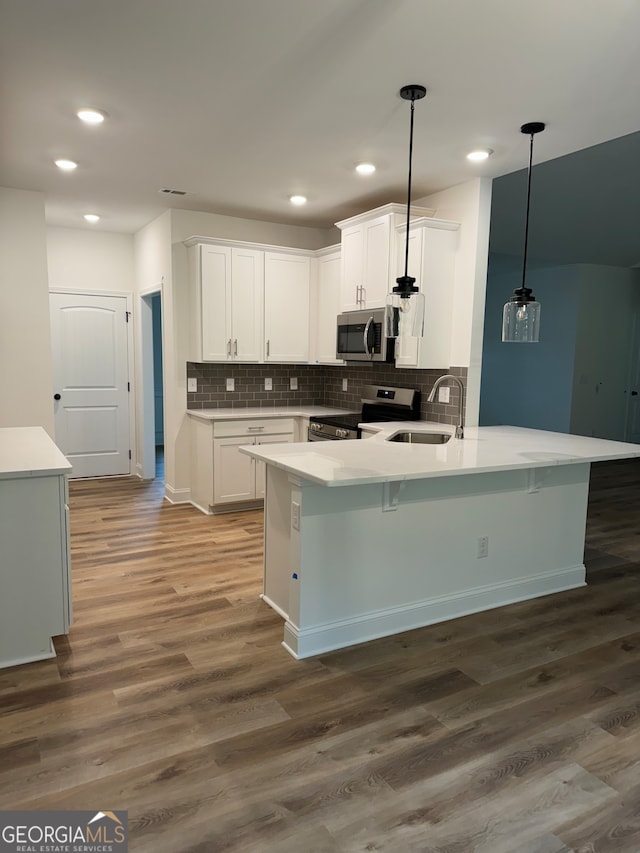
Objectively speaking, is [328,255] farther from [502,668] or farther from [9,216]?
[502,668]

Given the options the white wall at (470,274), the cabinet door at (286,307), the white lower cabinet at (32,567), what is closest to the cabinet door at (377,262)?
the white wall at (470,274)

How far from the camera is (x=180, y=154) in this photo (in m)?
3.73

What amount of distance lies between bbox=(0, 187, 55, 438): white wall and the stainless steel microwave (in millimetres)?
2464

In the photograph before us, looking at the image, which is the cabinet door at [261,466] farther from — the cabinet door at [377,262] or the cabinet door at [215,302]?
the cabinet door at [377,262]

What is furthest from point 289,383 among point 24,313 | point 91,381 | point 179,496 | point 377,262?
point 24,313

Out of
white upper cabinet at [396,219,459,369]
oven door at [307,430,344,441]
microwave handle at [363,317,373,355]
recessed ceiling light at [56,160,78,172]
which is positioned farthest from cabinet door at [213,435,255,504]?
recessed ceiling light at [56,160,78,172]

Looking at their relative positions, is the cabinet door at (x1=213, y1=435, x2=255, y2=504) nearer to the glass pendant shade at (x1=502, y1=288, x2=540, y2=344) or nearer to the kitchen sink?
the kitchen sink

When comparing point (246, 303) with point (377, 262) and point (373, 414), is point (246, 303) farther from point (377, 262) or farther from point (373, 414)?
point (373, 414)

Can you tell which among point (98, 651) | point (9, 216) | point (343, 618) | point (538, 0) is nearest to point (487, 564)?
point (343, 618)

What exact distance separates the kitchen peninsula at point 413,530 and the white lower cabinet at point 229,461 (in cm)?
186

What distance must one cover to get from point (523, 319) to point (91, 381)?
192 inches

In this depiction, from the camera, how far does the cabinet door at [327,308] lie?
17.4 feet

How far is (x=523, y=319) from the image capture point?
2.97 meters

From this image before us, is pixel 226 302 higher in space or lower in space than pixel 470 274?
lower
